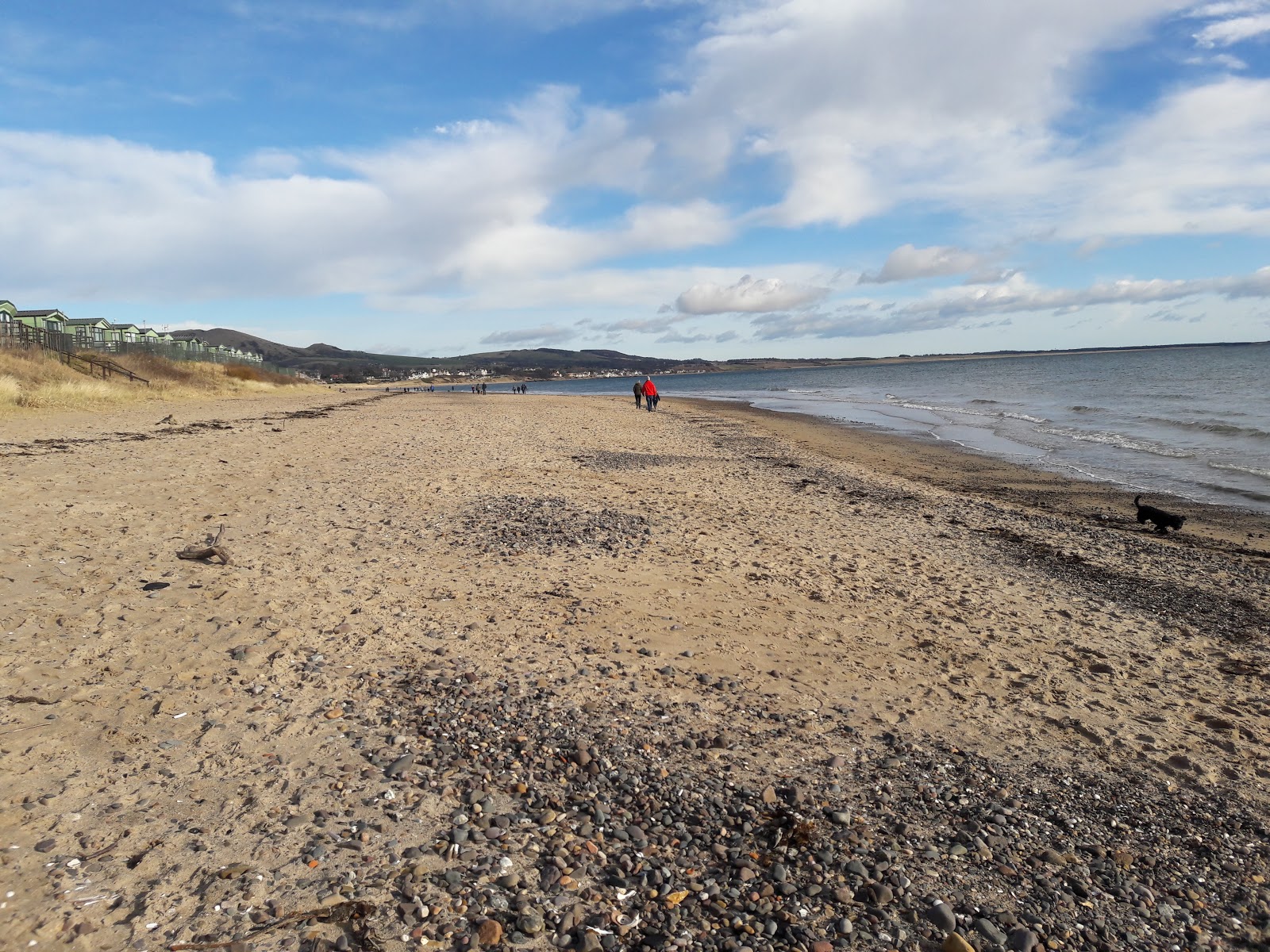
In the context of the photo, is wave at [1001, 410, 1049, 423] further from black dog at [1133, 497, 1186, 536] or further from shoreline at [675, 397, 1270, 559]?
black dog at [1133, 497, 1186, 536]

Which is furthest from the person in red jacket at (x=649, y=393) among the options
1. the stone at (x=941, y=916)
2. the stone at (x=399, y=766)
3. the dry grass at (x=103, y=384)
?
the stone at (x=941, y=916)

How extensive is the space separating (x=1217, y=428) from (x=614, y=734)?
2803 cm

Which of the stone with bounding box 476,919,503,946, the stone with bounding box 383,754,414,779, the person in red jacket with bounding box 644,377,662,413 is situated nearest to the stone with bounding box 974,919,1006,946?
the stone with bounding box 476,919,503,946

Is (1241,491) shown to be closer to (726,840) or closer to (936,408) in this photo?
(726,840)

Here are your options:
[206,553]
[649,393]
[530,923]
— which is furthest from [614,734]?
[649,393]

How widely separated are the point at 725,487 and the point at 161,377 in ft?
139

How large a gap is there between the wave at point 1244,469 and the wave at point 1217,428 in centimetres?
655

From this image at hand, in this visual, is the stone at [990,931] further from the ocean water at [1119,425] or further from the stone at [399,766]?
the ocean water at [1119,425]

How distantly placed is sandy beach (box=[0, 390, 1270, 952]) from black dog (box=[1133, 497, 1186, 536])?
2.61 ft

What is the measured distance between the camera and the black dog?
10766 millimetres

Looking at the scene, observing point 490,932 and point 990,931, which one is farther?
point 990,931

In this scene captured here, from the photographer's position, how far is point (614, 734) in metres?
4.40

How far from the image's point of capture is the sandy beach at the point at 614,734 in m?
3.01

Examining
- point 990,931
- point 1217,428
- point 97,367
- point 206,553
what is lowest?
point 1217,428
